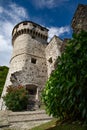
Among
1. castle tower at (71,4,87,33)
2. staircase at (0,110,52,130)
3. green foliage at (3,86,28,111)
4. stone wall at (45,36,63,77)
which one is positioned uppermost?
stone wall at (45,36,63,77)

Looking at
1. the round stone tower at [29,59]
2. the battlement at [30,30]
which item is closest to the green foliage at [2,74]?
the round stone tower at [29,59]

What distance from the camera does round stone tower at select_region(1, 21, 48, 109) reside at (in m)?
23.2

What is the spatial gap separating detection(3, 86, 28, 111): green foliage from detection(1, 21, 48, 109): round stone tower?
1.61 metres

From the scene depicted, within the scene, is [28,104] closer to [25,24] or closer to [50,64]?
[50,64]

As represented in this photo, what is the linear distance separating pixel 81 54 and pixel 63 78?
3.13 feet

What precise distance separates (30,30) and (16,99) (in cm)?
1346

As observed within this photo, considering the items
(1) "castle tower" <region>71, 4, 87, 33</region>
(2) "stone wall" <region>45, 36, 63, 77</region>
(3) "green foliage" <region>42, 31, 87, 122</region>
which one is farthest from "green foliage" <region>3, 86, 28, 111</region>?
(3) "green foliage" <region>42, 31, 87, 122</region>

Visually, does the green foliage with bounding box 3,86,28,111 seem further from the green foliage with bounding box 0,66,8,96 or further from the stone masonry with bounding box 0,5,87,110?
the green foliage with bounding box 0,66,8,96

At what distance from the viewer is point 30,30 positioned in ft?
93.7

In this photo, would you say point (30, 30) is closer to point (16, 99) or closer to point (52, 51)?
point (52, 51)

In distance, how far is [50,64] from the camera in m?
25.5

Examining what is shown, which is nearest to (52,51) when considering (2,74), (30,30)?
(30,30)

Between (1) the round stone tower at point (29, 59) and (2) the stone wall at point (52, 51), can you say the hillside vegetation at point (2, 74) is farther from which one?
(2) the stone wall at point (52, 51)

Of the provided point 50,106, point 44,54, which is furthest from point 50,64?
point 50,106
